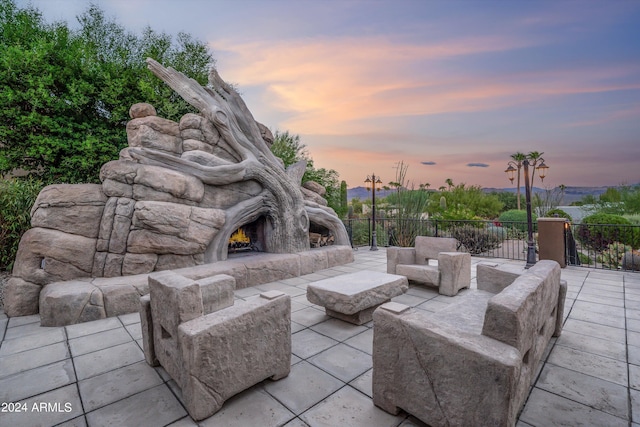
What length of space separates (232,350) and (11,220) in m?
5.77

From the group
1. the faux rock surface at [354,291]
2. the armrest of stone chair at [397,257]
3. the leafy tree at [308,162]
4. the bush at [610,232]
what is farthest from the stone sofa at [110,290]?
the bush at [610,232]

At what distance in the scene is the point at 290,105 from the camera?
8.98 metres

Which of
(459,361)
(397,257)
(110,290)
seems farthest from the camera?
(397,257)

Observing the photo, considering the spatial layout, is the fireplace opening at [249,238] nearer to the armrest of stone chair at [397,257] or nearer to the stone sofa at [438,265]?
the armrest of stone chair at [397,257]

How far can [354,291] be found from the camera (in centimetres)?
349

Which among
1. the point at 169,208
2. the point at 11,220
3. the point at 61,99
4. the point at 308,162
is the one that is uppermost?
the point at 61,99

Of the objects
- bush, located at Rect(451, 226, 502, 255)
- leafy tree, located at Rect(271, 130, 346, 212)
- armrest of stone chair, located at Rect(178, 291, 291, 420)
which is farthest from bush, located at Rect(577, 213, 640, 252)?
armrest of stone chair, located at Rect(178, 291, 291, 420)

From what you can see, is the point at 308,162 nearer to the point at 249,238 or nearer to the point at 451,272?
the point at 249,238

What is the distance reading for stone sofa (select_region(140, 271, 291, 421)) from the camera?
1.90 meters

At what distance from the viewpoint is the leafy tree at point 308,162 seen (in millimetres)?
12898

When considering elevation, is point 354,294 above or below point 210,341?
below

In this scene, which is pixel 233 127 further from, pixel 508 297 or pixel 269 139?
pixel 508 297

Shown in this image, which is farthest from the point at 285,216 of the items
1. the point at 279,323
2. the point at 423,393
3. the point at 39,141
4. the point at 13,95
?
the point at 13,95

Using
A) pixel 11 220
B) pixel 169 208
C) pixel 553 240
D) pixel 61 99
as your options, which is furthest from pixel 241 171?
pixel 553 240
